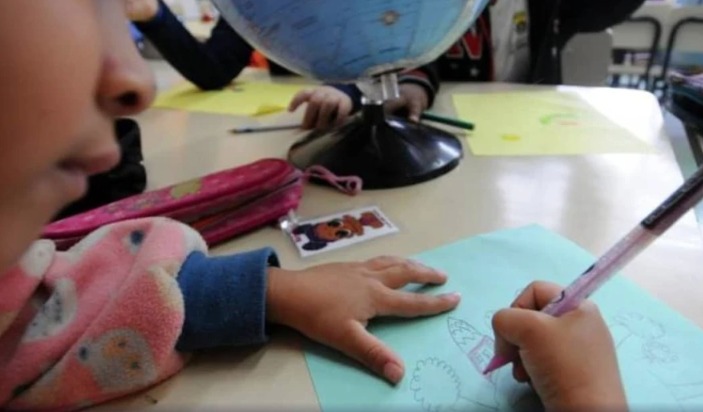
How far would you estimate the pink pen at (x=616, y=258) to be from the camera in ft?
1.00

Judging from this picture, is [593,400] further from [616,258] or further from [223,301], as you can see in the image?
[223,301]


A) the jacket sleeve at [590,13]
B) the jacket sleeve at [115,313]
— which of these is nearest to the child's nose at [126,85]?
the jacket sleeve at [115,313]

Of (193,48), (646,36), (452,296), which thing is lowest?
(646,36)

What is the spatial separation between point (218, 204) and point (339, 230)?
4.1 inches

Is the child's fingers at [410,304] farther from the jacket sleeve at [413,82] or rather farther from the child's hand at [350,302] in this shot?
the jacket sleeve at [413,82]

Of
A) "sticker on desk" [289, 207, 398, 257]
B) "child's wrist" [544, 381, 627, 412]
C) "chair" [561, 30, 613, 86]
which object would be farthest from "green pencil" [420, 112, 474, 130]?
"chair" [561, 30, 613, 86]

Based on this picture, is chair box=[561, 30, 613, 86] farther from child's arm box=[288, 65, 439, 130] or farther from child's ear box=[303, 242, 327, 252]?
child's ear box=[303, 242, 327, 252]

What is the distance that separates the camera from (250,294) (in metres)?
0.35

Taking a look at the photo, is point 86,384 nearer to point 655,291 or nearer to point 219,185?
point 219,185

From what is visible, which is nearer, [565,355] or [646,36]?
[565,355]

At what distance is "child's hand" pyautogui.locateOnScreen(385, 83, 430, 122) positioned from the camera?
28.1 inches

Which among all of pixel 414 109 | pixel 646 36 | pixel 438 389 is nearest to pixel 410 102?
pixel 414 109

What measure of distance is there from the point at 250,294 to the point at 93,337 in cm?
9

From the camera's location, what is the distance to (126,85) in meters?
0.19
